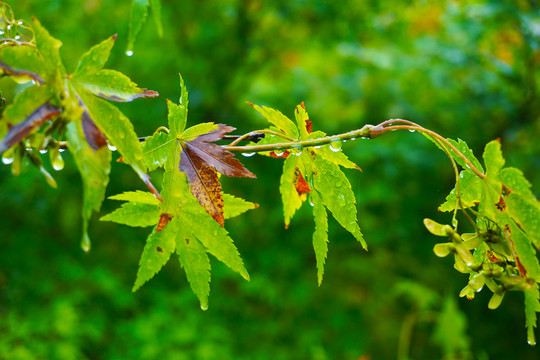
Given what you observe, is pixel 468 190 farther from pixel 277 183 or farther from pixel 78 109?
pixel 277 183

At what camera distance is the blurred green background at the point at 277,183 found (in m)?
2.77

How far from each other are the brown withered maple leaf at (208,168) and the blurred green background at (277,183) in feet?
6.98

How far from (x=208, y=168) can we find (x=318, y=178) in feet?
0.55

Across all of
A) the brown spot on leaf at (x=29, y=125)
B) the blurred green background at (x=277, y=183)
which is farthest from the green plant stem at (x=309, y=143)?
the blurred green background at (x=277, y=183)

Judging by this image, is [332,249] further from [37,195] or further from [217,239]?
[217,239]

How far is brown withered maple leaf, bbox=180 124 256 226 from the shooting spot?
64cm

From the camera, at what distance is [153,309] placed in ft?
9.35

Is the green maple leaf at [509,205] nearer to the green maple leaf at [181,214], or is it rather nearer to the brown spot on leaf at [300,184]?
the brown spot on leaf at [300,184]

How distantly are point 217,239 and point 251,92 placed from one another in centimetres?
252

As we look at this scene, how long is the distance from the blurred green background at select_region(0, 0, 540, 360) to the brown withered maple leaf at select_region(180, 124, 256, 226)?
2129mm

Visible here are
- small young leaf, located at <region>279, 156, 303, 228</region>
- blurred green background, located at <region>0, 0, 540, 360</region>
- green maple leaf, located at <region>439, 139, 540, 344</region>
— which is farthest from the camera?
blurred green background, located at <region>0, 0, 540, 360</region>

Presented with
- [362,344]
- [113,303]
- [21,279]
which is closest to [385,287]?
[362,344]

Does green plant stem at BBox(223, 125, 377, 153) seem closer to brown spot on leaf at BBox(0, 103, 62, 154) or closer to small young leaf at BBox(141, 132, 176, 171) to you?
small young leaf at BBox(141, 132, 176, 171)

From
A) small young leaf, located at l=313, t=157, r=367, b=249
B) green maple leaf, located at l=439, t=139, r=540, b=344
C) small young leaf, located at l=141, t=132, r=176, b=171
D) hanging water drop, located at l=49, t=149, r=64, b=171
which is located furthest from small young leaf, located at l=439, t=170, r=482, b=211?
hanging water drop, located at l=49, t=149, r=64, b=171
